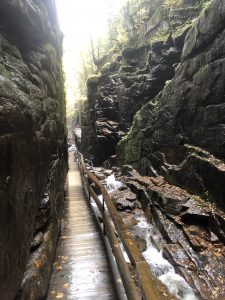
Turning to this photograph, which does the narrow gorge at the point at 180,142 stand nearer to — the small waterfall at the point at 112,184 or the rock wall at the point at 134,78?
the rock wall at the point at 134,78

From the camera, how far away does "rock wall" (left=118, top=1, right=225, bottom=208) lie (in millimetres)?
10609

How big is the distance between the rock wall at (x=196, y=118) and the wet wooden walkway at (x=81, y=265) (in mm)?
5523

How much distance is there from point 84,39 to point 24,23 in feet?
117

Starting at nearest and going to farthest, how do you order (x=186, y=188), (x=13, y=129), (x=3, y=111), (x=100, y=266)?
(x=3, y=111) → (x=13, y=129) → (x=100, y=266) → (x=186, y=188)

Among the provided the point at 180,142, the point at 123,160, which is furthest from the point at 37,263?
the point at 123,160

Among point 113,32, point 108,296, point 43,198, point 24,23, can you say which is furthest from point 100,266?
point 113,32

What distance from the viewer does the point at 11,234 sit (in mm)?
2619

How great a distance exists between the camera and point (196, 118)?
39.8 ft

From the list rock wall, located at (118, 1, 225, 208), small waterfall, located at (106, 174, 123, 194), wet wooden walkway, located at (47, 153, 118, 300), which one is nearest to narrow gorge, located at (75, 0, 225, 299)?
rock wall, located at (118, 1, 225, 208)

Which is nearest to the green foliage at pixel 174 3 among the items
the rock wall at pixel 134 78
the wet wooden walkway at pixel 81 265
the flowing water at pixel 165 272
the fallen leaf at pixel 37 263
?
the rock wall at pixel 134 78

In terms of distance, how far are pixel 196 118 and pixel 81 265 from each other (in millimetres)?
9329

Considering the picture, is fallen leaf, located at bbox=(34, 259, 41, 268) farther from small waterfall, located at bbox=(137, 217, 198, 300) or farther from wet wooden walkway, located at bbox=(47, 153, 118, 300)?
small waterfall, located at bbox=(137, 217, 198, 300)

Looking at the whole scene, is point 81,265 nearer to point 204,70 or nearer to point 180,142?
point 180,142

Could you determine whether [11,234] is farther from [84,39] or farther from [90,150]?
[84,39]
